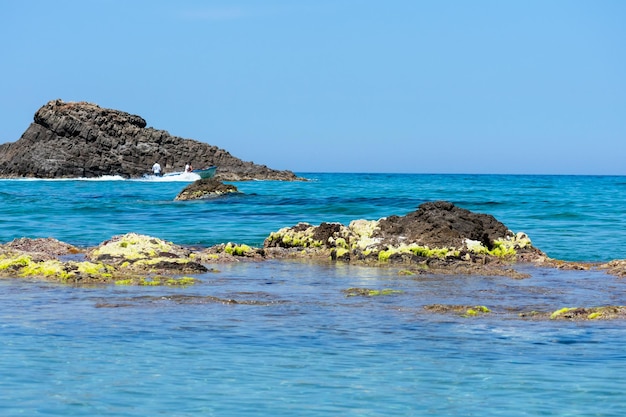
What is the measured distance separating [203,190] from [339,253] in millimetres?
21648

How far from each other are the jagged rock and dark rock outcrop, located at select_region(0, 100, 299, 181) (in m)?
52.7

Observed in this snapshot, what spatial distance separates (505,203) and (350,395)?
105 ft

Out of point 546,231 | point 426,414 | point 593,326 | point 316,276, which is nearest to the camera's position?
point 426,414

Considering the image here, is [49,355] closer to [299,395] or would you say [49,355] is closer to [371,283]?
[299,395]

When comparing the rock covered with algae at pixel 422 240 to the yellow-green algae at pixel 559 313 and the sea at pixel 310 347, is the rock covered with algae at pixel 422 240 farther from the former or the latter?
the yellow-green algae at pixel 559 313

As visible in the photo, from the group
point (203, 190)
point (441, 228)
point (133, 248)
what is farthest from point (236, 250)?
point (203, 190)

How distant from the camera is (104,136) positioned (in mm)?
96250

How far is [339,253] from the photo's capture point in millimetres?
16266

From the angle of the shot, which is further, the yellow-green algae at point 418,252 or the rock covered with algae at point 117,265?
the yellow-green algae at point 418,252

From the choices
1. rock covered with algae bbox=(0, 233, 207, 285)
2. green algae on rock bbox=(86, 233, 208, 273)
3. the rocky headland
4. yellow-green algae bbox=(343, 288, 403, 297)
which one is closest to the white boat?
the rocky headland

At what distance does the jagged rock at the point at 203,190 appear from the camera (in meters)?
36.7

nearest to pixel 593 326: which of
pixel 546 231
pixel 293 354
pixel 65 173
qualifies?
pixel 293 354

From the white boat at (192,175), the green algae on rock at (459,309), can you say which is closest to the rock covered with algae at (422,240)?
the green algae on rock at (459,309)

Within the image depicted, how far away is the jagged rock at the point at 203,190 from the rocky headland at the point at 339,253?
61.8 feet
